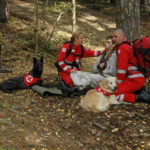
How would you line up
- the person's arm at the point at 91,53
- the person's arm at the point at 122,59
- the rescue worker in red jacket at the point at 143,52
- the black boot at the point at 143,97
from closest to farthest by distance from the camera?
the rescue worker in red jacket at the point at 143,52 → the person's arm at the point at 122,59 → the black boot at the point at 143,97 → the person's arm at the point at 91,53

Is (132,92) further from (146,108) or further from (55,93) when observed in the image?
(55,93)

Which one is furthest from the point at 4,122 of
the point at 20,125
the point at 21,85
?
the point at 21,85

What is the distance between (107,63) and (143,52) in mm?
1229

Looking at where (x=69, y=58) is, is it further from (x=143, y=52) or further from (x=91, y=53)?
(x=143, y=52)

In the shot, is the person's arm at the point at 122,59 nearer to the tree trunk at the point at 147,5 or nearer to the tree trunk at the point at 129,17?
the tree trunk at the point at 129,17

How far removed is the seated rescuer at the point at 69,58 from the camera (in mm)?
7305

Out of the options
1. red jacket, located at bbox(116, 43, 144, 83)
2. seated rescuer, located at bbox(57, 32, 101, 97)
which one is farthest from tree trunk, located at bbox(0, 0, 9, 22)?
red jacket, located at bbox(116, 43, 144, 83)

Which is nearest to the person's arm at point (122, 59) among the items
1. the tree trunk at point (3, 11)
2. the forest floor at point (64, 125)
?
the forest floor at point (64, 125)

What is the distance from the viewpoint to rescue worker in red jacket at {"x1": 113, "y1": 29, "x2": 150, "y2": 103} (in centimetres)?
640

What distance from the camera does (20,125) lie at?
5.45 meters

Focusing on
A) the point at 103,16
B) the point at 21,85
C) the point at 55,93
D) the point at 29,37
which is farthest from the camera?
the point at 103,16

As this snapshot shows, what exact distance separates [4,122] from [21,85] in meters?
2.80

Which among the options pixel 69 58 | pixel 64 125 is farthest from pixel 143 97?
pixel 69 58

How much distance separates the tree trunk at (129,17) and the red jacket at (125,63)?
127 cm
